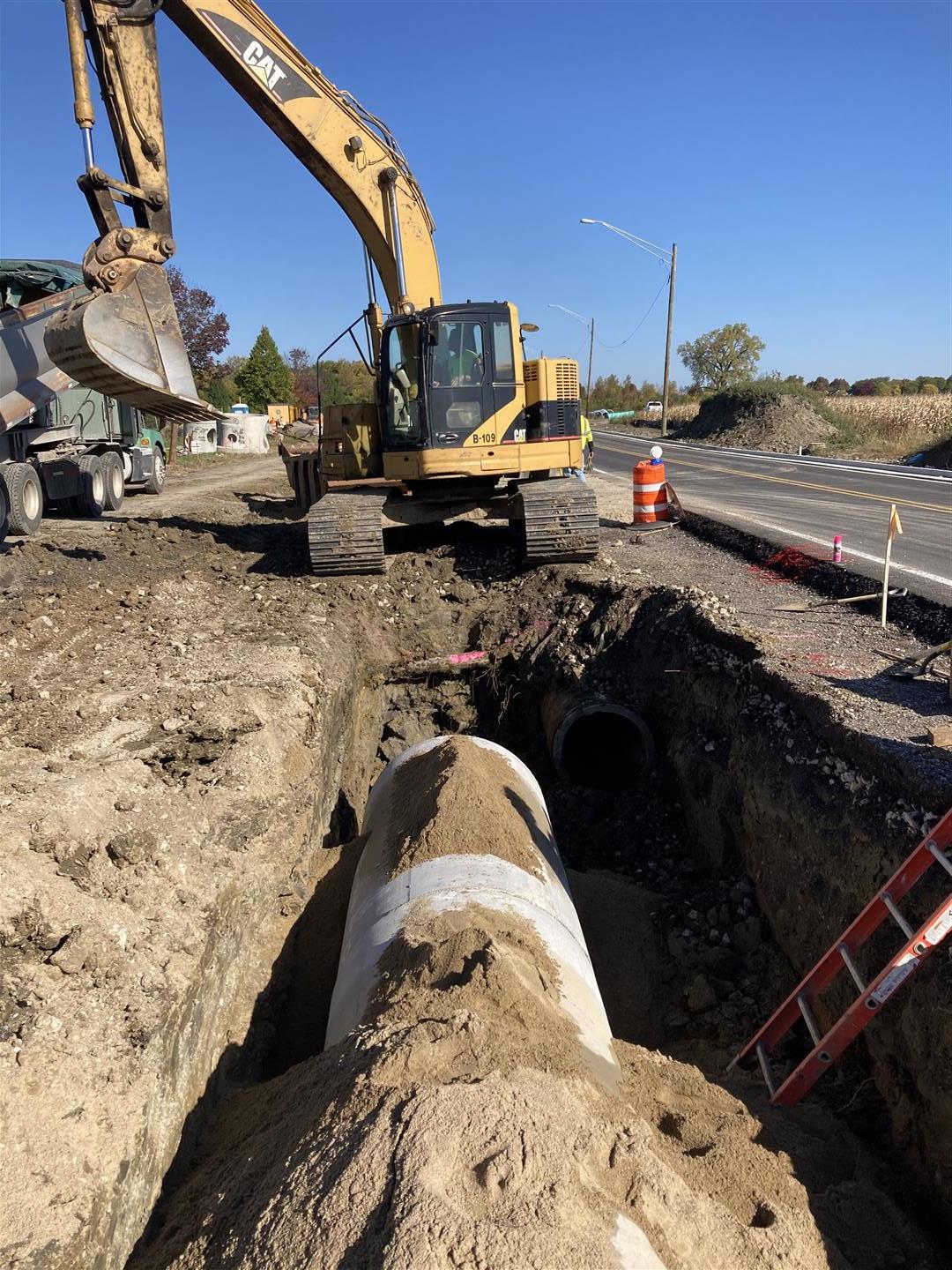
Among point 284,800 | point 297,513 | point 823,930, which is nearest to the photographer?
point 823,930

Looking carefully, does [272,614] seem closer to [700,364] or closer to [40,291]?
[40,291]

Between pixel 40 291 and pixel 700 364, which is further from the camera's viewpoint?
pixel 700 364

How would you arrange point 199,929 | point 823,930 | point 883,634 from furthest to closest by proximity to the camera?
point 883,634 → point 823,930 → point 199,929

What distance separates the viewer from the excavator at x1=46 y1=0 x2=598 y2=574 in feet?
26.8

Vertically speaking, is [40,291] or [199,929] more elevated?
[40,291]

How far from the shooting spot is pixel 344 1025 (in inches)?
152

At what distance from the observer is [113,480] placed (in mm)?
17953

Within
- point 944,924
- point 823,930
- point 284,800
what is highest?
point 944,924

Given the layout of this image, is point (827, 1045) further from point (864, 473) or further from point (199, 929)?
point (864, 473)

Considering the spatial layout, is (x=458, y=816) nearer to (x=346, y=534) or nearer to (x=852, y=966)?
(x=852, y=966)

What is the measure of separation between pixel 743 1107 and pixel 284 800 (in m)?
3.20

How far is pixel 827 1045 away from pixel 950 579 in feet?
20.6

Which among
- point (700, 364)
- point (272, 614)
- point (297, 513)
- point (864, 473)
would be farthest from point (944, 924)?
point (700, 364)

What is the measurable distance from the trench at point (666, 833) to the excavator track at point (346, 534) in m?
1.59
